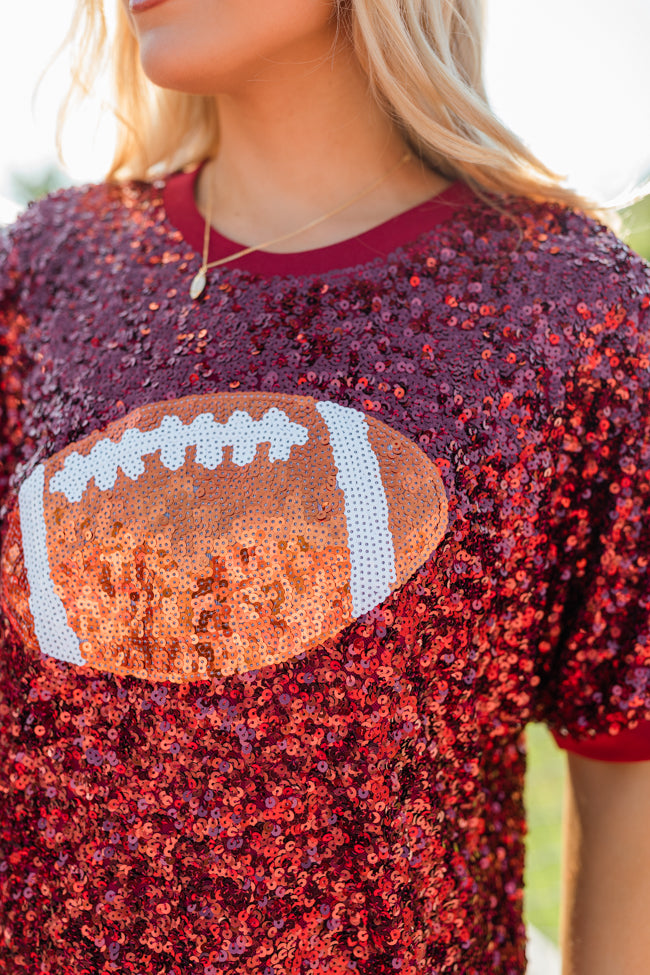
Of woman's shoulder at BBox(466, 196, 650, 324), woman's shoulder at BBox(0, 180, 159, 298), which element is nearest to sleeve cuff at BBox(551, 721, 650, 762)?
woman's shoulder at BBox(466, 196, 650, 324)

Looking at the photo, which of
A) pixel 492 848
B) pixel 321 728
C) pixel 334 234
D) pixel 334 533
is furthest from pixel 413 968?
pixel 334 234

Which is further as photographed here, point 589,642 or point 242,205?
point 242,205

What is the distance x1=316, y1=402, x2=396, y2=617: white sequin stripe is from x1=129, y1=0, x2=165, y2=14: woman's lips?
49 centimetres

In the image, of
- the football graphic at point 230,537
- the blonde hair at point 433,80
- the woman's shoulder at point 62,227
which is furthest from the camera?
the woman's shoulder at point 62,227

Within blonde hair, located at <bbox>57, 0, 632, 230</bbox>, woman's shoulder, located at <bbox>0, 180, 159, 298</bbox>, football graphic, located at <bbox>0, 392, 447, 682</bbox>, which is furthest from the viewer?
woman's shoulder, located at <bbox>0, 180, 159, 298</bbox>

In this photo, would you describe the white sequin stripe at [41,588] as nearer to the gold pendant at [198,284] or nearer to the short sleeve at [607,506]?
the gold pendant at [198,284]

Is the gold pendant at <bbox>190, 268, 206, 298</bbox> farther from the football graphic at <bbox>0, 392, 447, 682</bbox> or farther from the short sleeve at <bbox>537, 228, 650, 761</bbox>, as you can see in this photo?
the short sleeve at <bbox>537, 228, 650, 761</bbox>

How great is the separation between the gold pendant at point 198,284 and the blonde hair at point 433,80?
0.91 feet

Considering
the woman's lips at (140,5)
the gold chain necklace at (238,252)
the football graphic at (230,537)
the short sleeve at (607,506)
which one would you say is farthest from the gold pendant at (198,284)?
the short sleeve at (607,506)

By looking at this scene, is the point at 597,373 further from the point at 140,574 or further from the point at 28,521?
the point at 28,521

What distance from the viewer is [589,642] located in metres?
0.88

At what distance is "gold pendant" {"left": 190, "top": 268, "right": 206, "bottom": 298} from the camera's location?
3.09ft

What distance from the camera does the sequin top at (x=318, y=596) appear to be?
0.80m

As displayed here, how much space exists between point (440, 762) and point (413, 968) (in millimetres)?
A: 205
